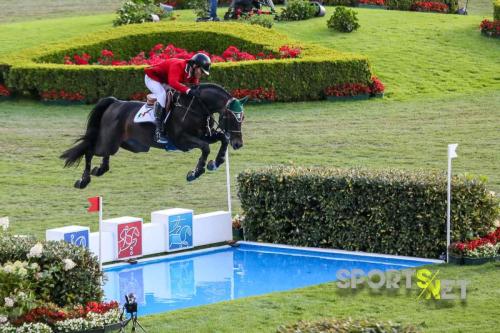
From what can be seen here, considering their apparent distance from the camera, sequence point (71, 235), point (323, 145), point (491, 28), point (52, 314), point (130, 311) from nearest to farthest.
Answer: point (52, 314) → point (130, 311) → point (71, 235) → point (323, 145) → point (491, 28)

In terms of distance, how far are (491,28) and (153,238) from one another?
885 inches

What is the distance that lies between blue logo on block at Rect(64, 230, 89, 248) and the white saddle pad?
18.9ft

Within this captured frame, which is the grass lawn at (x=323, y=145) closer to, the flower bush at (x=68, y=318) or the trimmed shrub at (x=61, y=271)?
the flower bush at (x=68, y=318)

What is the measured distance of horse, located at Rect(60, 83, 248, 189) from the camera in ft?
49.9

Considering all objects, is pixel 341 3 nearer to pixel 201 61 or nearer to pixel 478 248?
pixel 478 248

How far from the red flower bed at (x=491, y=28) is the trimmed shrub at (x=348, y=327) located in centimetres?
3218

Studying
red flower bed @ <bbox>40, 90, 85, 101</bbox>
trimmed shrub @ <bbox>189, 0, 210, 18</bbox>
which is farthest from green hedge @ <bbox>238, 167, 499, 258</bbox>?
trimmed shrub @ <bbox>189, 0, 210, 18</bbox>

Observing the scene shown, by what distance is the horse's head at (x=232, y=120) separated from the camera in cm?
1503

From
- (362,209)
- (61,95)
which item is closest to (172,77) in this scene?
(362,209)

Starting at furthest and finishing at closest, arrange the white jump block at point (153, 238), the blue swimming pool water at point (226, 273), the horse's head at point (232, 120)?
1. the white jump block at point (153, 238)
2. the blue swimming pool water at point (226, 273)
3. the horse's head at point (232, 120)

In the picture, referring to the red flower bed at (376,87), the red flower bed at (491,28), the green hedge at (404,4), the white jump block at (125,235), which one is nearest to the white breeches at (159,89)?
the white jump block at (125,235)

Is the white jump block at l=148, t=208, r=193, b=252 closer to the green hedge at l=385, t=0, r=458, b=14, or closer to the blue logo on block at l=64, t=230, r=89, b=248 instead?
the blue logo on block at l=64, t=230, r=89, b=248

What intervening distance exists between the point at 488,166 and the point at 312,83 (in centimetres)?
789

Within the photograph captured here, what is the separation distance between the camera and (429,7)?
48188mm
